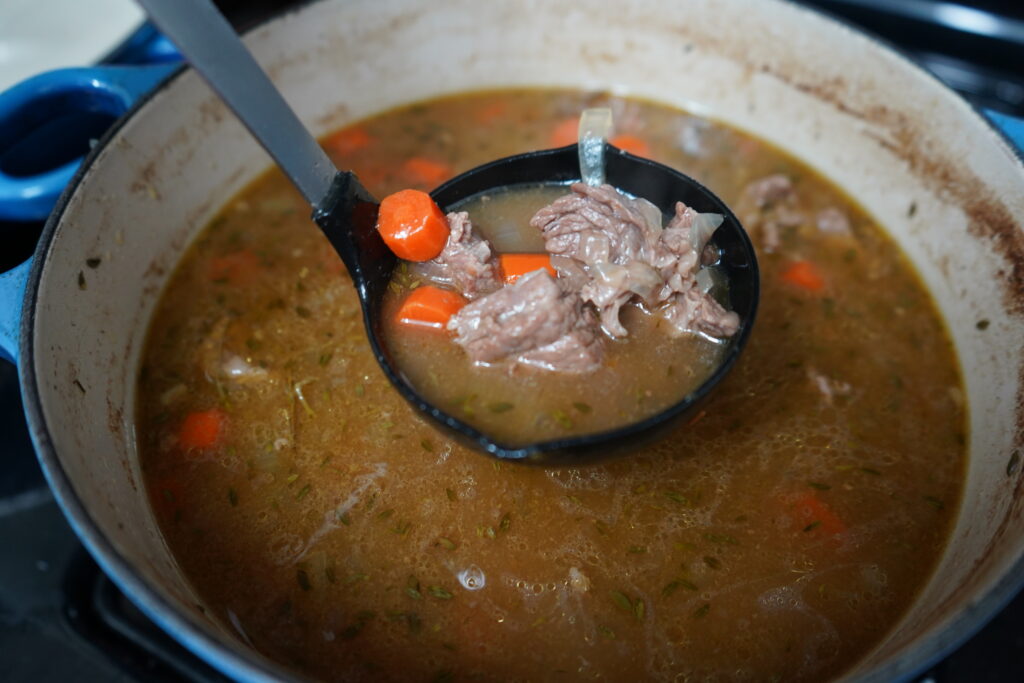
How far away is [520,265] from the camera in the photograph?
2.45 meters

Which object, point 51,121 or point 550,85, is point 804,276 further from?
point 51,121

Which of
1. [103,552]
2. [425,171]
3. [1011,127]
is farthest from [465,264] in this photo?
[1011,127]

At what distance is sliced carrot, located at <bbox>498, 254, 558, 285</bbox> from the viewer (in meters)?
2.44

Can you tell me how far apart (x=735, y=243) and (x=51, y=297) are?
2011 mm

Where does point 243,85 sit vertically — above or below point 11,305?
above

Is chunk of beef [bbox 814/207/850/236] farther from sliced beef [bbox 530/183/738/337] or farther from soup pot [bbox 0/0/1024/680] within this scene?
sliced beef [bbox 530/183/738/337]

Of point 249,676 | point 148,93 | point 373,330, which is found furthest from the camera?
point 148,93

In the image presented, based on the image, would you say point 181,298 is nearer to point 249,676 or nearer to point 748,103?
point 249,676

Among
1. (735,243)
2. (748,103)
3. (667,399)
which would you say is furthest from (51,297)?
(748,103)

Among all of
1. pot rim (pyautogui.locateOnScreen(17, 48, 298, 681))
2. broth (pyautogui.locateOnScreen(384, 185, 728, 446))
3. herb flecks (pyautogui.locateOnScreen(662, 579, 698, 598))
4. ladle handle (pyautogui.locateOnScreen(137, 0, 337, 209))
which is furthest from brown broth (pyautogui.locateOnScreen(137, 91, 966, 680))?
ladle handle (pyautogui.locateOnScreen(137, 0, 337, 209))

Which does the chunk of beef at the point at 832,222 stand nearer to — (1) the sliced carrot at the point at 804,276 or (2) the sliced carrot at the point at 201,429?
(1) the sliced carrot at the point at 804,276

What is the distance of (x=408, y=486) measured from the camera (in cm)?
237

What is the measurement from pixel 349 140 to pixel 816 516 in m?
2.38

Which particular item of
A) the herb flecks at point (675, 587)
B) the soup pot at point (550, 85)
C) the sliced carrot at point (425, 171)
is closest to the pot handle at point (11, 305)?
the soup pot at point (550, 85)
